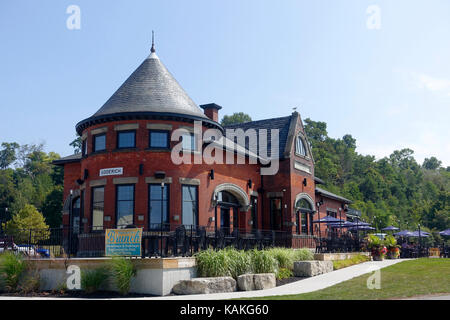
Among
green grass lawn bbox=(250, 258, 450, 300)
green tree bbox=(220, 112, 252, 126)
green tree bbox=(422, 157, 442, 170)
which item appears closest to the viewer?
green grass lawn bbox=(250, 258, 450, 300)

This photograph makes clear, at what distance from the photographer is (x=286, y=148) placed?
31219mm

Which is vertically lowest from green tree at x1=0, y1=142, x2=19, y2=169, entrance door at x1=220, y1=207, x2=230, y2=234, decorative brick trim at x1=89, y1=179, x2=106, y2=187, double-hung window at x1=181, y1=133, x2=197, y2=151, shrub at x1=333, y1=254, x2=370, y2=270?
shrub at x1=333, y1=254, x2=370, y2=270

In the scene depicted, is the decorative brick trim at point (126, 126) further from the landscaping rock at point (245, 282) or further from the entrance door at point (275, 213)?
the entrance door at point (275, 213)

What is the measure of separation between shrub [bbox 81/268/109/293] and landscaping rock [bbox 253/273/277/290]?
5083 millimetres

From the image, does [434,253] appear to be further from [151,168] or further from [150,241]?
[150,241]

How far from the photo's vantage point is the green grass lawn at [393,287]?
1365cm

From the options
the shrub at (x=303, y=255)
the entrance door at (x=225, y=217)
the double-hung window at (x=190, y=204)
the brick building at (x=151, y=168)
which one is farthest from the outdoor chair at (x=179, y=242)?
the entrance door at (x=225, y=217)

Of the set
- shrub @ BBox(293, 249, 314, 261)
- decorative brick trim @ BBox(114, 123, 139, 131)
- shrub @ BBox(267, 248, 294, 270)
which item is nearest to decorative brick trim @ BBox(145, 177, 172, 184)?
decorative brick trim @ BBox(114, 123, 139, 131)

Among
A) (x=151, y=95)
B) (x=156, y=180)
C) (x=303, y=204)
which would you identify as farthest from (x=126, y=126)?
(x=303, y=204)

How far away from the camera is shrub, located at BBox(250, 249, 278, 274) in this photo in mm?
18406

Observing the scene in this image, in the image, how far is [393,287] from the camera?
50.5 feet

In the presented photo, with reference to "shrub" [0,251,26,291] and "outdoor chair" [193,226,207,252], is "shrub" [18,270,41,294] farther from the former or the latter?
"outdoor chair" [193,226,207,252]

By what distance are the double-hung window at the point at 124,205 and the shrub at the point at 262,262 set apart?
6.72 m

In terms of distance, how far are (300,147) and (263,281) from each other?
17.9 m
